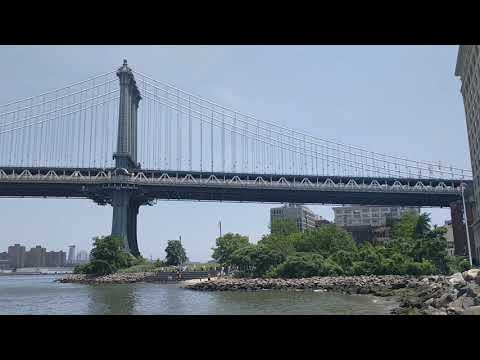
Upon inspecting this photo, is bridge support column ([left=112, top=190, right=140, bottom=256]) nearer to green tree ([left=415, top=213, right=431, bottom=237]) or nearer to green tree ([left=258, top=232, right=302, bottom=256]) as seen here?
green tree ([left=258, top=232, right=302, bottom=256])

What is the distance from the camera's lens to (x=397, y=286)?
125 feet

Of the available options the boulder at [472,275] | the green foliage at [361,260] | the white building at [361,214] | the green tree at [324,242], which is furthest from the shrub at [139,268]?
the white building at [361,214]

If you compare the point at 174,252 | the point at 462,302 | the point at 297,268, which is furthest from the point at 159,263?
the point at 462,302

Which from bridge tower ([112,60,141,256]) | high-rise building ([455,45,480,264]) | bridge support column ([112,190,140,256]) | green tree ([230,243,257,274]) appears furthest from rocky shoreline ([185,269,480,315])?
bridge tower ([112,60,141,256])

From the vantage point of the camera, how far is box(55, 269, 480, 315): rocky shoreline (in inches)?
835

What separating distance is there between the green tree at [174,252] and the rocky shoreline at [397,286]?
8261mm

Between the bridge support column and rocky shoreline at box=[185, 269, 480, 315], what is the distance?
886 inches
